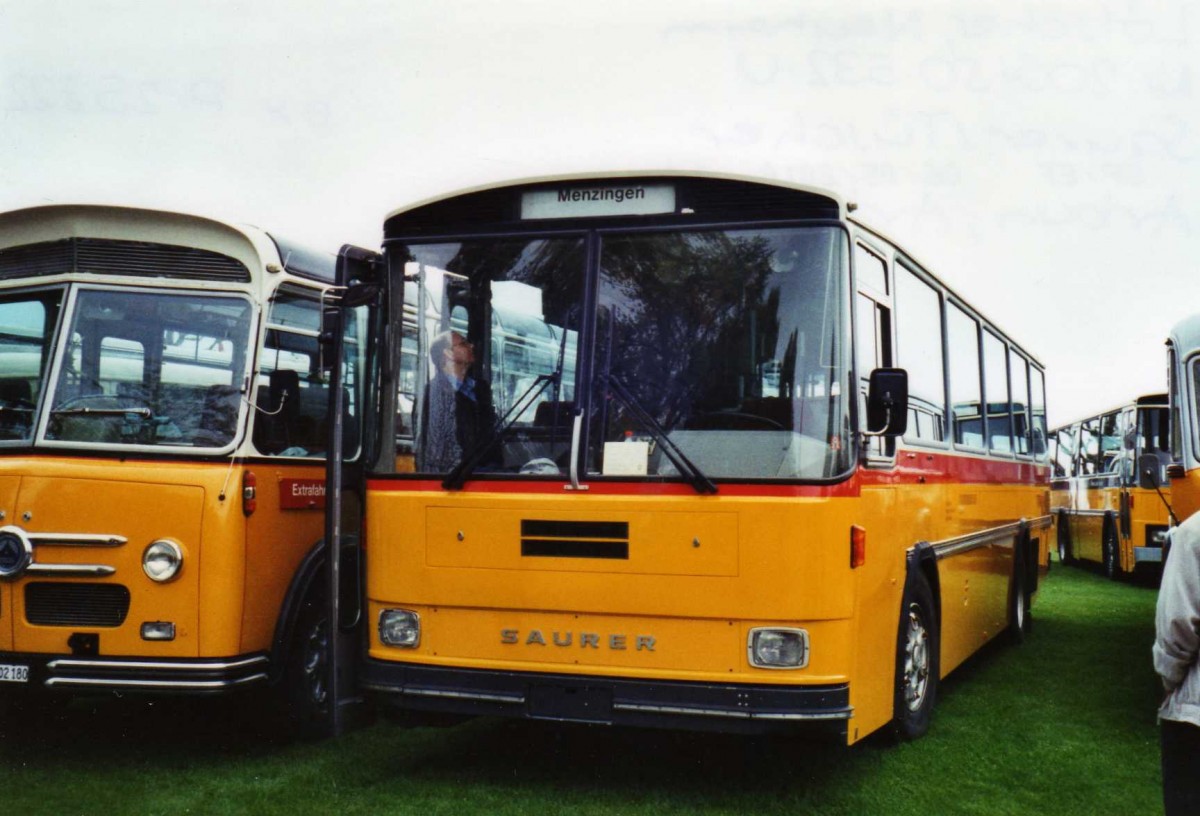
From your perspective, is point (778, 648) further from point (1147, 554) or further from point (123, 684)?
point (1147, 554)

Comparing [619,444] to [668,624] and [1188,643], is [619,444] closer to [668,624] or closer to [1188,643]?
[668,624]

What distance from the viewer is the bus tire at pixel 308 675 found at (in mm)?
7504

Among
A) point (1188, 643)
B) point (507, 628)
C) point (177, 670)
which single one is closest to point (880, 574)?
point (507, 628)

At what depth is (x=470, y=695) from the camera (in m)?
6.24

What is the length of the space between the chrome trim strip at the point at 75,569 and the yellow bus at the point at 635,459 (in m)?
1.44

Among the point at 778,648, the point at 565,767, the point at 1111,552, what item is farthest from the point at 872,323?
the point at 1111,552

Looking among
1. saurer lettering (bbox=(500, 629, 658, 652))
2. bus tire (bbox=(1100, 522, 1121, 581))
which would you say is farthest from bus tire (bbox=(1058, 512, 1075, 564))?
saurer lettering (bbox=(500, 629, 658, 652))

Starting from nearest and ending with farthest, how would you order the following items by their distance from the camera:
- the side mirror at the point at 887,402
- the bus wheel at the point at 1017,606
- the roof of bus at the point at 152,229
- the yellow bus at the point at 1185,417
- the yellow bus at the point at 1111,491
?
the side mirror at the point at 887,402 → the roof of bus at the point at 152,229 → the yellow bus at the point at 1185,417 → the bus wheel at the point at 1017,606 → the yellow bus at the point at 1111,491

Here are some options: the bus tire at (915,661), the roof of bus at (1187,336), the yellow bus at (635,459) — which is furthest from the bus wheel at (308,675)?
the roof of bus at (1187,336)

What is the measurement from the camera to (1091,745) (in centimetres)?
780

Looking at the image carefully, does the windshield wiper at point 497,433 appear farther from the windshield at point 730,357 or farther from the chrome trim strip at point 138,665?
the chrome trim strip at point 138,665

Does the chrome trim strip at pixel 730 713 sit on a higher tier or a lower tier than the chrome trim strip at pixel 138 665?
lower

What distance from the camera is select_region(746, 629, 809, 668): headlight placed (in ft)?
19.2

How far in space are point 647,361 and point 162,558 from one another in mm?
2820
